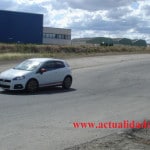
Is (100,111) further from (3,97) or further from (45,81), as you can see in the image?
(45,81)

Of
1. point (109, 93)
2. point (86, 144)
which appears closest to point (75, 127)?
point (86, 144)

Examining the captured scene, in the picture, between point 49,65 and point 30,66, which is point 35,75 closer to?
point 30,66

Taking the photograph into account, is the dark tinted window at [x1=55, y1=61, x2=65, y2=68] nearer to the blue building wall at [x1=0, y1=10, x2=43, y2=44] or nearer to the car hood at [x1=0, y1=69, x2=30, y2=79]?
the car hood at [x1=0, y1=69, x2=30, y2=79]

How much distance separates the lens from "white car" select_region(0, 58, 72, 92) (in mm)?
19844

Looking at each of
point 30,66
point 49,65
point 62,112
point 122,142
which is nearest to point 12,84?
point 30,66

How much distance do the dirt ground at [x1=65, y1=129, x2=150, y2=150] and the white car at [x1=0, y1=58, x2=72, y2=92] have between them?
32.9 ft

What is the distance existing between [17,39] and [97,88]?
64.0 m

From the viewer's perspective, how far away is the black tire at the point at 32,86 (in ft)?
65.9

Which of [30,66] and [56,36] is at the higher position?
[56,36]

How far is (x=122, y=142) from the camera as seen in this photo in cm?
923

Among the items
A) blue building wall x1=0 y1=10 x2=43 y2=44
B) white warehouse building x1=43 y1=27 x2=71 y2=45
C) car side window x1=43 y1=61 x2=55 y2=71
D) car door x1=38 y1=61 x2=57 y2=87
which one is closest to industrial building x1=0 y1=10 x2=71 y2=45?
blue building wall x1=0 y1=10 x2=43 y2=44

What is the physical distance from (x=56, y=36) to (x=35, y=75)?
99.2m

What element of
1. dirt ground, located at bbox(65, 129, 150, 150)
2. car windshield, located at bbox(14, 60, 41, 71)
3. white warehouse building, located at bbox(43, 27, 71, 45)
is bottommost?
dirt ground, located at bbox(65, 129, 150, 150)

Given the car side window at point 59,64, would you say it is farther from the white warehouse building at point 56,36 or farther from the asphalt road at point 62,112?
the white warehouse building at point 56,36
